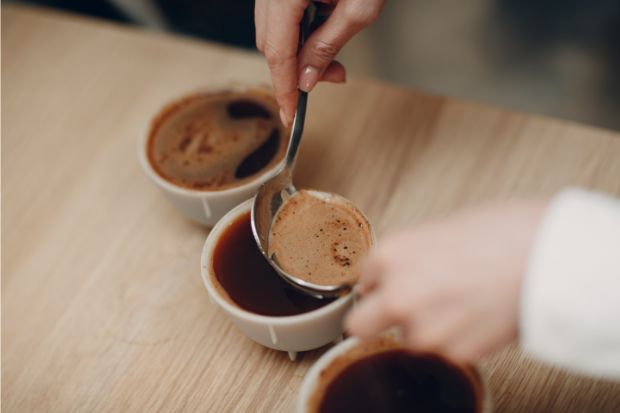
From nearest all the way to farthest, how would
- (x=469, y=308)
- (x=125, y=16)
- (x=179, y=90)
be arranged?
(x=469, y=308)
(x=179, y=90)
(x=125, y=16)

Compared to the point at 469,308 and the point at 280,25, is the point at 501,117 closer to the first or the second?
the point at 280,25

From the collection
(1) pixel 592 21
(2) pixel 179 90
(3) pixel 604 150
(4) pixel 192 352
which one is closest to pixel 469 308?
(4) pixel 192 352

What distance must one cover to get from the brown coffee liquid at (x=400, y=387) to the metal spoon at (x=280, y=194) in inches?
5.6

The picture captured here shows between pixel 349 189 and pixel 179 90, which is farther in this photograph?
pixel 179 90

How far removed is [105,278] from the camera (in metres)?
1.16

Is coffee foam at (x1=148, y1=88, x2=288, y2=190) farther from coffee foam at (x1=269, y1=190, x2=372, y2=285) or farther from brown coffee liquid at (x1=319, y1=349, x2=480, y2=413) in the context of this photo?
brown coffee liquid at (x1=319, y1=349, x2=480, y2=413)

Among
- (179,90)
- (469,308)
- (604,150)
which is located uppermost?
(469,308)

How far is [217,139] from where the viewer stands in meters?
1.25

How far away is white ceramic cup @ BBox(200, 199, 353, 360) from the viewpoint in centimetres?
88

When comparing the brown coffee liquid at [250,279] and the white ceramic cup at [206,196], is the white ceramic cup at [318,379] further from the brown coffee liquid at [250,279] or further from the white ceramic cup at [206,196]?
the white ceramic cup at [206,196]

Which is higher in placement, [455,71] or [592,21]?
[592,21]

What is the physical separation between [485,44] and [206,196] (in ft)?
5.02

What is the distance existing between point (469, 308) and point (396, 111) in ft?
2.49

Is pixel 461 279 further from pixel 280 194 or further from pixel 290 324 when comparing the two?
pixel 280 194
